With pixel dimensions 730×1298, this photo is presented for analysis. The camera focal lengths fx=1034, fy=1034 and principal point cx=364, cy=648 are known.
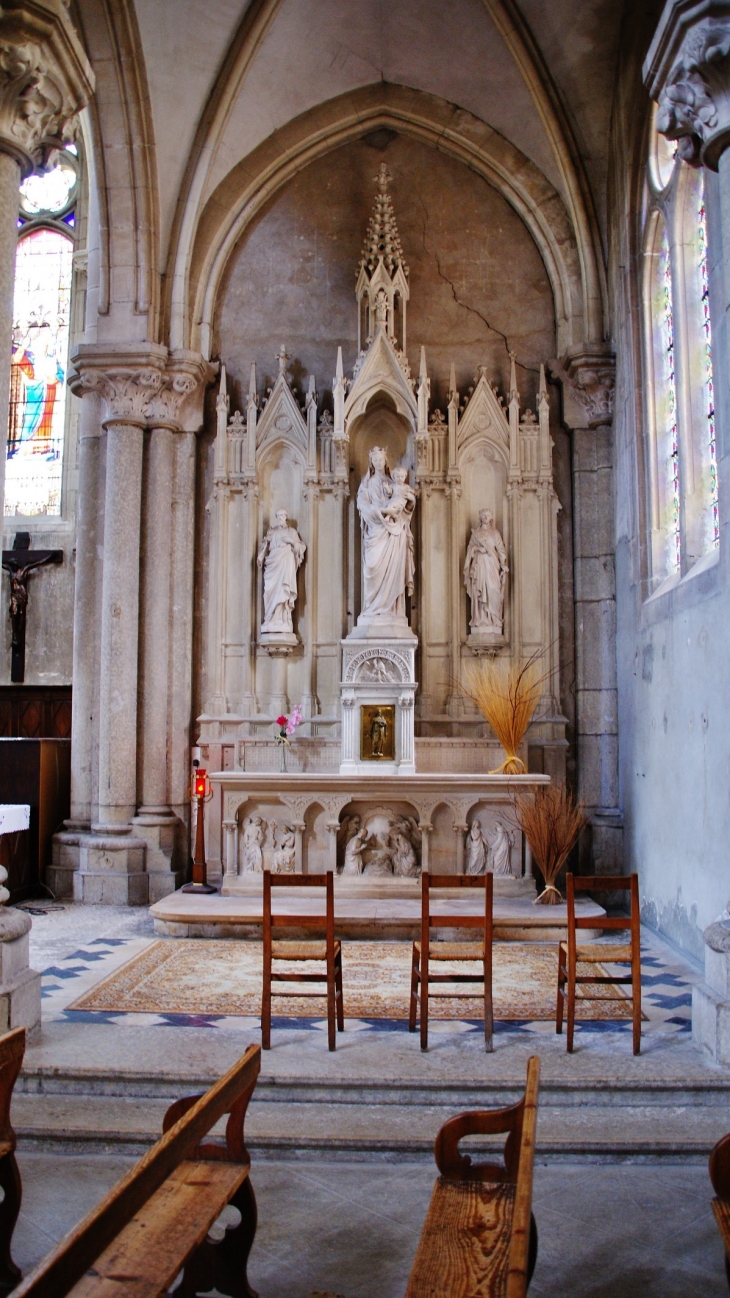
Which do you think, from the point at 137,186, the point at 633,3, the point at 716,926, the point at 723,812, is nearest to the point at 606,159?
the point at 633,3

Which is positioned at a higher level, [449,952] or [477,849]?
[477,849]

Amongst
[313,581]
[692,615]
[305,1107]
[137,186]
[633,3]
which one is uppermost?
[633,3]

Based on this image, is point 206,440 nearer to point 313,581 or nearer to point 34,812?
point 313,581

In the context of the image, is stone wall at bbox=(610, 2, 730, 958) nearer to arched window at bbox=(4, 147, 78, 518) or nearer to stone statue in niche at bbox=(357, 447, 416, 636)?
stone statue in niche at bbox=(357, 447, 416, 636)

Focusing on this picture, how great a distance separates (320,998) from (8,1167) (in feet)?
9.87

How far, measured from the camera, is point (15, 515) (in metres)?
13.1

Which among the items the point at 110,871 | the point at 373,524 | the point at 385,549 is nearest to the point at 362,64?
the point at 373,524

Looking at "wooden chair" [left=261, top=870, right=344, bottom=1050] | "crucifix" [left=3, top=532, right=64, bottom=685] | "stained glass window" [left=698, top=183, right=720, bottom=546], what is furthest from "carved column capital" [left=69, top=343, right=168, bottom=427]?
"wooden chair" [left=261, top=870, right=344, bottom=1050]

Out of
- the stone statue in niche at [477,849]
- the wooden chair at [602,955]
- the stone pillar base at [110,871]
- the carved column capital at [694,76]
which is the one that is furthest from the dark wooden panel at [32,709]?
the carved column capital at [694,76]

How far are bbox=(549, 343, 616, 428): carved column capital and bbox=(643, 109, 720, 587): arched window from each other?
109cm

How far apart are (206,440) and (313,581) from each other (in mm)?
1889

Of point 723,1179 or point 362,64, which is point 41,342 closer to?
point 362,64

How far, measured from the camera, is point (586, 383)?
33.0 ft

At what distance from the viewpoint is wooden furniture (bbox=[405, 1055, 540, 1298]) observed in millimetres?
2381
